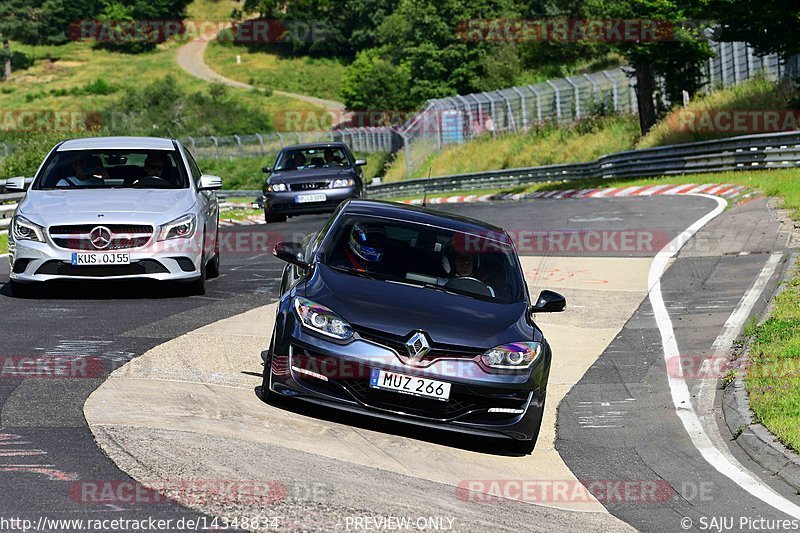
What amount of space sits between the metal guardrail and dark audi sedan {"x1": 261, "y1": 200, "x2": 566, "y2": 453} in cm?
1581

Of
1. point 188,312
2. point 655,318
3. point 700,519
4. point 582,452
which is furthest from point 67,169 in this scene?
point 700,519

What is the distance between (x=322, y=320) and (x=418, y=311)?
2.01ft

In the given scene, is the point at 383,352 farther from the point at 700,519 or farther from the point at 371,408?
the point at 700,519

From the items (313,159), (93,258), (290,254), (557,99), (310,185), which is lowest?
(557,99)

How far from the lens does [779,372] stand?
9.49 meters

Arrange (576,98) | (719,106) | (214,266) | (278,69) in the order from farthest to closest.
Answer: (278,69) → (576,98) → (719,106) → (214,266)

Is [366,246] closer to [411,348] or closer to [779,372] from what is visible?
[411,348]

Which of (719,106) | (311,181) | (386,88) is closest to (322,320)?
(311,181)

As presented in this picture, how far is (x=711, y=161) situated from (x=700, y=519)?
25.9 meters

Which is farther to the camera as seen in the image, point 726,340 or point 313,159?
point 313,159

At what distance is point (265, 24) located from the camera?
5418 inches

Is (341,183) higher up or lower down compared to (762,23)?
lower down

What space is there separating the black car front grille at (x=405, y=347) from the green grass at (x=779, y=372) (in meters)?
2.09

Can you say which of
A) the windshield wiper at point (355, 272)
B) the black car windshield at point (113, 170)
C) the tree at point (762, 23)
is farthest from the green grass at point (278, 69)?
the windshield wiper at point (355, 272)
